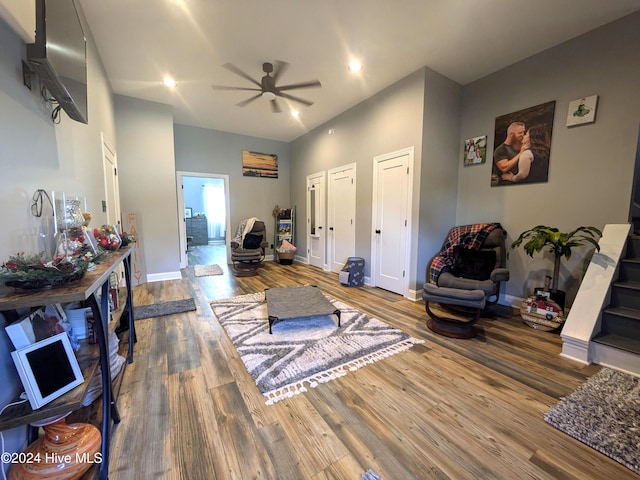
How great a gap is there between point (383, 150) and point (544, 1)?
208 centimetres

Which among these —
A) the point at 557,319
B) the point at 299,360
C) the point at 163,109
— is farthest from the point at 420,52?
the point at 163,109

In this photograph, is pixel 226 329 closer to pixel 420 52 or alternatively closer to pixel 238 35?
pixel 238 35

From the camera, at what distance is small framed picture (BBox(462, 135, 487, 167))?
3.49 metres

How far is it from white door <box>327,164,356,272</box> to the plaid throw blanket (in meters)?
1.58

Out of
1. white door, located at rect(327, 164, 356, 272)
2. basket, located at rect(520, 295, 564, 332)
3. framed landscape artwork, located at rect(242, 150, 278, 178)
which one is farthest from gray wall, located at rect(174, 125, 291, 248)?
basket, located at rect(520, 295, 564, 332)

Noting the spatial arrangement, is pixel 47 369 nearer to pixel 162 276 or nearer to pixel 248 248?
pixel 162 276

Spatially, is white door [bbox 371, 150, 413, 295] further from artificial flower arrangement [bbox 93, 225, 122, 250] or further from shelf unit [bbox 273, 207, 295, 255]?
artificial flower arrangement [bbox 93, 225, 122, 250]

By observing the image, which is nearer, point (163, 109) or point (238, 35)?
point (238, 35)

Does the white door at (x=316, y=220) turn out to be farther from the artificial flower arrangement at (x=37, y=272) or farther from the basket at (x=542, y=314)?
the artificial flower arrangement at (x=37, y=272)

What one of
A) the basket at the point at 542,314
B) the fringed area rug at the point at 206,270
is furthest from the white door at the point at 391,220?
the fringed area rug at the point at 206,270

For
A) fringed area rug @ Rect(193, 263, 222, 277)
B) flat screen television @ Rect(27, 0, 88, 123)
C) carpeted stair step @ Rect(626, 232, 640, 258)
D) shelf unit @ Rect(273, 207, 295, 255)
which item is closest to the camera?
flat screen television @ Rect(27, 0, 88, 123)

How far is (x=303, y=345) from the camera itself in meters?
2.31

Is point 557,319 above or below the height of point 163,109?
below

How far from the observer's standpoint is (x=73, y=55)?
159cm
